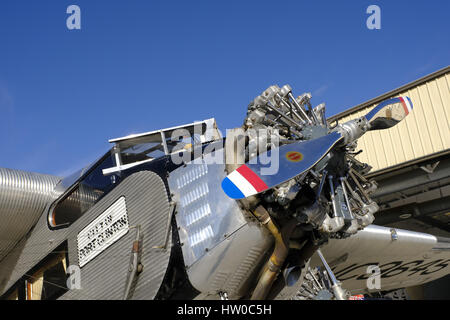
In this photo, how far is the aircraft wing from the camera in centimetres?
798

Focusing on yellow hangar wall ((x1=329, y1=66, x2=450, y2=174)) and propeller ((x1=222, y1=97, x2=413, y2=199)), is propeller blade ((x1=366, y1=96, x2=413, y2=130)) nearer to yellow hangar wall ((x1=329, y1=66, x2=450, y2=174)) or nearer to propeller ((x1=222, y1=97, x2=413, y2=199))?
propeller ((x1=222, y1=97, x2=413, y2=199))

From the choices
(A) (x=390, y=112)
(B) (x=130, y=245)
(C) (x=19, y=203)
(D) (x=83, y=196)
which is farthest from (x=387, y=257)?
(C) (x=19, y=203)

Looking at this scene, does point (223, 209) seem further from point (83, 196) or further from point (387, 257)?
point (387, 257)

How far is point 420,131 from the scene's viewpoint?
13602 millimetres

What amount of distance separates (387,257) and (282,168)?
5357mm

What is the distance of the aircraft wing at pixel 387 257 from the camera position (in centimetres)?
798

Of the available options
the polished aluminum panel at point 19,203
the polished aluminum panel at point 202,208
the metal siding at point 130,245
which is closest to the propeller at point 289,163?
the polished aluminum panel at point 202,208

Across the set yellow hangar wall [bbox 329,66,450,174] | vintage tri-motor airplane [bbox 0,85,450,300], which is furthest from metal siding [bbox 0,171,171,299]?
yellow hangar wall [bbox 329,66,450,174]

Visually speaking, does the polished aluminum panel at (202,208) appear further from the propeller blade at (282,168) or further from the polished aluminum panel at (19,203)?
the polished aluminum panel at (19,203)

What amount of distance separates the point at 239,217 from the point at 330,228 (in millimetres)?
959

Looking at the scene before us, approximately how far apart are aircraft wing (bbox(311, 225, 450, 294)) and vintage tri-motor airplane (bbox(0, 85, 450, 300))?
69.1 inches

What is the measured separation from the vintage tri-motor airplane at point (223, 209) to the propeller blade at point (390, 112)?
1 cm
